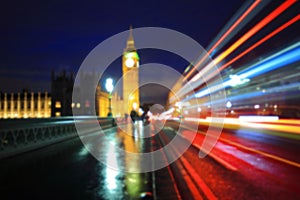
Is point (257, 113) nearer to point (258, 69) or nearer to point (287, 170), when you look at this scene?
point (258, 69)

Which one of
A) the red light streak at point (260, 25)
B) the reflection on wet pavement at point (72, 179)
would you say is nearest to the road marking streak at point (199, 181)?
the reflection on wet pavement at point (72, 179)

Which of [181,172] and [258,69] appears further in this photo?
[258,69]

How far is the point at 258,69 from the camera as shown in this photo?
71.4 ft

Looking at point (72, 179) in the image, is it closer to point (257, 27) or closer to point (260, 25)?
point (260, 25)

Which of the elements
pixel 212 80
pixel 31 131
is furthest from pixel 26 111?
pixel 31 131

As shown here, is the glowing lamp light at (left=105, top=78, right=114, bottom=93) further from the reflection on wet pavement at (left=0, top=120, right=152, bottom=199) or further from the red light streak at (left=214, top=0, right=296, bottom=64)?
the reflection on wet pavement at (left=0, top=120, right=152, bottom=199)

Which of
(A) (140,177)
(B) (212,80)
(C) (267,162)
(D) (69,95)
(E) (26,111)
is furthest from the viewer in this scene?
(E) (26,111)

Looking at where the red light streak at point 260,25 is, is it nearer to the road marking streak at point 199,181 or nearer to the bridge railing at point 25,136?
the road marking streak at point 199,181

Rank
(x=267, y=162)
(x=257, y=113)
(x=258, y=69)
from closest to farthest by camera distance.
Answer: (x=267, y=162)
(x=258, y=69)
(x=257, y=113)

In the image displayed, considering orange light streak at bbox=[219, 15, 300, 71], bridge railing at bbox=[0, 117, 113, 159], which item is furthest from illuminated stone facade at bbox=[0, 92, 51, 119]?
orange light streak at bbox=[219, 15, 300, 71]

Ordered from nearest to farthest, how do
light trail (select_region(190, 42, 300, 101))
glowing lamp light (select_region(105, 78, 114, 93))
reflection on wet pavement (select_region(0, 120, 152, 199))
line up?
reflection on wet pavement (select_region(0, 120, 152, 199))
light trail (select_region(190, 42, 300, 101))
glowing lamp light (select_region(105, 78, 114, 93))

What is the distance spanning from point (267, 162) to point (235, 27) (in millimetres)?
13963

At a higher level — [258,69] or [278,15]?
[278,15]

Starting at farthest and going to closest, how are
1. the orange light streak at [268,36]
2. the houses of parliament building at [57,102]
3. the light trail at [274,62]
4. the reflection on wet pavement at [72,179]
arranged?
1. the houses of parliament building at [57,102]
2. the light trail at [274,62]
3. the orange light streak at [268,36]
4. the reflection on wet pavement at [72,179]
